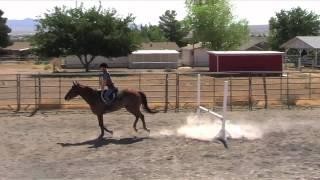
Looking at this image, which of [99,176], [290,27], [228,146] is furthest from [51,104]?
[290,27]

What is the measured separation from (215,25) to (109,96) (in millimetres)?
55853

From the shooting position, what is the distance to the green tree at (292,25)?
80.1 m

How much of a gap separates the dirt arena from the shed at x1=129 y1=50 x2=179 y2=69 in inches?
1777

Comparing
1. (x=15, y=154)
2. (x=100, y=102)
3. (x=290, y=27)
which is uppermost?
(x=290, y=27)

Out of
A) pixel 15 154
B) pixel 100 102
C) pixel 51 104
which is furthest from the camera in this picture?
pixel 51 104

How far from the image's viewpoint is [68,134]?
1455 cm

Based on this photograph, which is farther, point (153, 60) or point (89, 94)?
point (153, 60)

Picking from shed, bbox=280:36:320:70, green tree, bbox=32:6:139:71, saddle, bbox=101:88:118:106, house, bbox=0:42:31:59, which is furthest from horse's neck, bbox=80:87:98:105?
house, bbox=0:42:31:59

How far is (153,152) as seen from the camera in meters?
11.6

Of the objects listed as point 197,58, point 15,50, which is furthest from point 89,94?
point 15,50

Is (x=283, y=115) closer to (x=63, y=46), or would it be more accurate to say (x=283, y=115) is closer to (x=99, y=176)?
(x=99, y=176)

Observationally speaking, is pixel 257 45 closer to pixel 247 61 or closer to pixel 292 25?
pixel 292 25

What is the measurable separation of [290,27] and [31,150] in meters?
71.6

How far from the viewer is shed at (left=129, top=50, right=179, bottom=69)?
204ft
